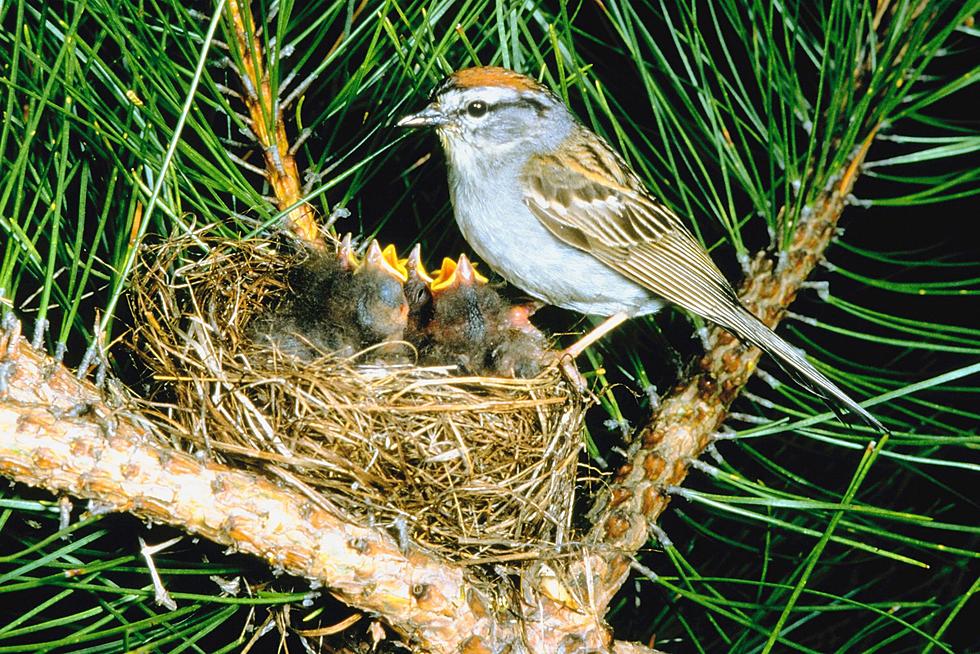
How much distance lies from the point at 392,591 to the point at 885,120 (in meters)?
1.29

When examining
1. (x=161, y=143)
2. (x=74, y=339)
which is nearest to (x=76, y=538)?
(x=74, y=339)

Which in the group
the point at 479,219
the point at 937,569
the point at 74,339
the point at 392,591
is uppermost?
the point at 479,219

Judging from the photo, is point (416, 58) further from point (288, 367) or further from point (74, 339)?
point (74, 339)

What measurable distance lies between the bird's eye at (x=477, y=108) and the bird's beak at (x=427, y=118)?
0.11 m

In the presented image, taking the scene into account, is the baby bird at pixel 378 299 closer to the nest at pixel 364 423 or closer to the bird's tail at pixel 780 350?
the nest at pixel 364 423

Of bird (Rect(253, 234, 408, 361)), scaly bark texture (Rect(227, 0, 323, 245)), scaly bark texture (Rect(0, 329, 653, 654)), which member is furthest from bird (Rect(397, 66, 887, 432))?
scaly bark texture (Rect(0, 329, 653, 654))

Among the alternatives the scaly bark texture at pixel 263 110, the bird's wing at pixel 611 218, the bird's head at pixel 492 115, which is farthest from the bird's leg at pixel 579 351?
the scaly bark texture at pixel 263 110

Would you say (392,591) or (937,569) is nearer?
(392,591)

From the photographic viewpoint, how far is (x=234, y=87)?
1855 millimetres

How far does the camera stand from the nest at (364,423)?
5.41ft

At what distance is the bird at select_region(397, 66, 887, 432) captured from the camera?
217cm

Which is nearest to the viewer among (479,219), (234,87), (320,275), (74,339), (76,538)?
(76,538)

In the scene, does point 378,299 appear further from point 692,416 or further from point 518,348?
point 692,416

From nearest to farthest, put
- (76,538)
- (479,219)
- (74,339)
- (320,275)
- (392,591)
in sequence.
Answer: (392,591) < (76,538) < (74,339) < (320,275) < (479,219)
